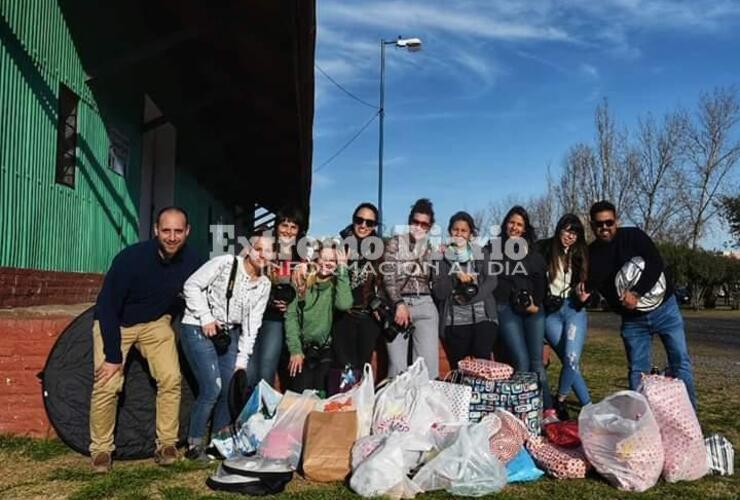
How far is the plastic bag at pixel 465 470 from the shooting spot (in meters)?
3.86

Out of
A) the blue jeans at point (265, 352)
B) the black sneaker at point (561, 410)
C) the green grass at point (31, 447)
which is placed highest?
the blue jeans at point (265, 352)

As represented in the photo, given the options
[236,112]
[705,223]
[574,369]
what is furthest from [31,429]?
[705,223]

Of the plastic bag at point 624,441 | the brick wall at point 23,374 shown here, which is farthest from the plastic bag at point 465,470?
the brick wall at point 23,374

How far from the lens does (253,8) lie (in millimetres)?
7012

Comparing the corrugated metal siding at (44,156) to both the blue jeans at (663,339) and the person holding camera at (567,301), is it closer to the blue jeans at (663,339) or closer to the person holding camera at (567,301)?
the person holding camera at (567,301)

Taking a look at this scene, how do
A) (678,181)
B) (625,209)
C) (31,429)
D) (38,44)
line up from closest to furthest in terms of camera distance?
(31,429) < (38,44) < (625,209) < (678,181)

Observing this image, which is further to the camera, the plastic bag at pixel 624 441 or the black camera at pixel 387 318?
the black camera at pixel 387 318

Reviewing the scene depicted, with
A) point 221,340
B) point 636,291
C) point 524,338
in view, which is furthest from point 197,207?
point 636,291

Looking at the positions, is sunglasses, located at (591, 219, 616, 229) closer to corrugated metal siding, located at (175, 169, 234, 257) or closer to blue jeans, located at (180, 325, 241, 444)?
blue jeans, located at (180, 325, 241, 444)

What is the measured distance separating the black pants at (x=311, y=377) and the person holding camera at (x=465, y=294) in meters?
1.05

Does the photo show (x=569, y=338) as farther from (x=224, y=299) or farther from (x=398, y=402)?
(x=224, y=299)

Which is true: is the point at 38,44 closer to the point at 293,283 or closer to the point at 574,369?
the point at 293,283

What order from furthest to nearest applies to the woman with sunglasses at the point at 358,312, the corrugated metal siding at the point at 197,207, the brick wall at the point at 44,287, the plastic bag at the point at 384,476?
the corrugated metal siding at the point at 197,207 → the brick wall at the point at 44,287 → the woman with sunglasses at the point at 358,312 → the plastic bag at the point at 384,476

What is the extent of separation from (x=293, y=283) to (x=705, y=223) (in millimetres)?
41138
